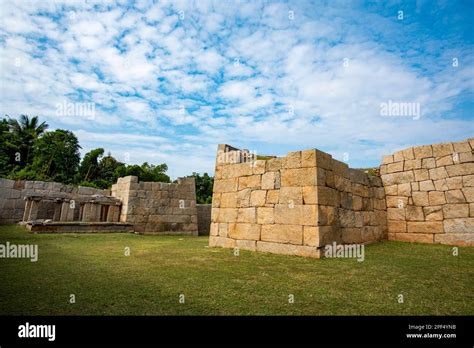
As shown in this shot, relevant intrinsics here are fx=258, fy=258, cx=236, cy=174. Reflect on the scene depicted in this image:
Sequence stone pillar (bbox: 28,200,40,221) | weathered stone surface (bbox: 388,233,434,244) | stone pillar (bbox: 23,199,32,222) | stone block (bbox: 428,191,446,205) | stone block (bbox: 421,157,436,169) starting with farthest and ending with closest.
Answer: stone pillar (bbox: 23,199,32,222) → stone pillar (bbox: 28,200,40,221) → stone block (bbox: 421,157,436,169) → weathered stone surface (bbox: 388,233,434,244) → stone block (bbox: 428,191,446,205)

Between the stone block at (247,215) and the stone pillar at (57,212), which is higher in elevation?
the stone block at (247,215)

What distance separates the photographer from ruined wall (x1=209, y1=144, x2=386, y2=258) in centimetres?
571

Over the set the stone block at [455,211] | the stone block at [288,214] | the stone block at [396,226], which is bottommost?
the stone block at [396,226]

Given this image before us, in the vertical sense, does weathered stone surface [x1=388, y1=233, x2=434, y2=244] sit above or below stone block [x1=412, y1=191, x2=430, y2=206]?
below

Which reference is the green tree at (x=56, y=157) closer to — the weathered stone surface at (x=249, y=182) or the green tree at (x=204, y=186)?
the green tree at (x=204, y=186)

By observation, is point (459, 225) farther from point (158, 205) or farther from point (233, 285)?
point (158, 205)

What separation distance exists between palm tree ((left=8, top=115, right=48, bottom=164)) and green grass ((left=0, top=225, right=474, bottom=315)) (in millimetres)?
22715

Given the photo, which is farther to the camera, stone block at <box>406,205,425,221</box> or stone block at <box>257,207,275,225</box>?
stone block at <box>406,205,425,221</box>

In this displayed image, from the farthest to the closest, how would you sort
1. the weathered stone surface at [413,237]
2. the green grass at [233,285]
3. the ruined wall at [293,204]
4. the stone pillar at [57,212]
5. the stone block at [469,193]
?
the stone pillar at [57,212]
the weathered stone surface at [413,237]
the stone block at [469,193]
the ruined wall at [293,204]
the green grass at [233,285]

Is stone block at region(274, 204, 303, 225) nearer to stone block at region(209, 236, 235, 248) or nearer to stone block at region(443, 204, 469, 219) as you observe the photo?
stone block at region(209, 236, 235, 248)

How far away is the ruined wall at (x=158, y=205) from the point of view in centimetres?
1159

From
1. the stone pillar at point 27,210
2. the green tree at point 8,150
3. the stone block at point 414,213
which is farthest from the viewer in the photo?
the green tree at point 8,150

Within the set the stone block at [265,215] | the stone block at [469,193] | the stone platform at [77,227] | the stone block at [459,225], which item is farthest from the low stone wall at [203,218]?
the stone block at [469,193]

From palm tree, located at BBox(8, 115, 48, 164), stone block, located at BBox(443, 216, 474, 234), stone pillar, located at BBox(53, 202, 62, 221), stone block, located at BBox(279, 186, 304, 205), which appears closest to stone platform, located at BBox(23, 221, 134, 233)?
stone pillar, located at BBox(53, 202, 62, 221)
